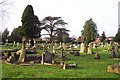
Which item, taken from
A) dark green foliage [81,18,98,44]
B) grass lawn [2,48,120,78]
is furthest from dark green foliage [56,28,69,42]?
grass lawn [2,48,120,78]

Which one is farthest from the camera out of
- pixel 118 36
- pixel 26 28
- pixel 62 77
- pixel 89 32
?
pixel 89 32

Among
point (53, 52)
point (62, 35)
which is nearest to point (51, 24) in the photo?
point (62, 35)

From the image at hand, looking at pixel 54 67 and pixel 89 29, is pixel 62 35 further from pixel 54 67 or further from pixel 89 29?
pixel 54 67

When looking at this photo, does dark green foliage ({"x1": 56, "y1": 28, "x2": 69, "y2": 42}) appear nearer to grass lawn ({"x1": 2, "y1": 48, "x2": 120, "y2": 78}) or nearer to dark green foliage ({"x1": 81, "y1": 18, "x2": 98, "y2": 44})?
dark green foliage ({"x1": 81, "y1": 18, "x2": 98, "y2": 44})

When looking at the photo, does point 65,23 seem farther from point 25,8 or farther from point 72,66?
point 72,66

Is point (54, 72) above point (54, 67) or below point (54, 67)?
below

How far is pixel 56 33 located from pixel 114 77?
69432 mm

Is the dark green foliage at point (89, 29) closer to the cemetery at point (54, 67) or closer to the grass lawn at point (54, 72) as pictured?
the cemetery at point (54, 67)

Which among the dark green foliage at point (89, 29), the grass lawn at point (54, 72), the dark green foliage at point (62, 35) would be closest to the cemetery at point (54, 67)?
the grass lawn at point (54, 72)

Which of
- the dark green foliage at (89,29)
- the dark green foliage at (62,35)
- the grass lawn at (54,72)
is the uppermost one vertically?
the dark green foliage at (89,29)

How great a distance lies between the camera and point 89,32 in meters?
94.5

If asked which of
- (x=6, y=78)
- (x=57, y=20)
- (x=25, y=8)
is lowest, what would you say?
(x=6, y=78)

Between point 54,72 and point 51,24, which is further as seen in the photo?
point 51,24

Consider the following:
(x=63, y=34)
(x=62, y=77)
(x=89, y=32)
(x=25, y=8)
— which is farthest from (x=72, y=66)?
(x=89, y=32)
